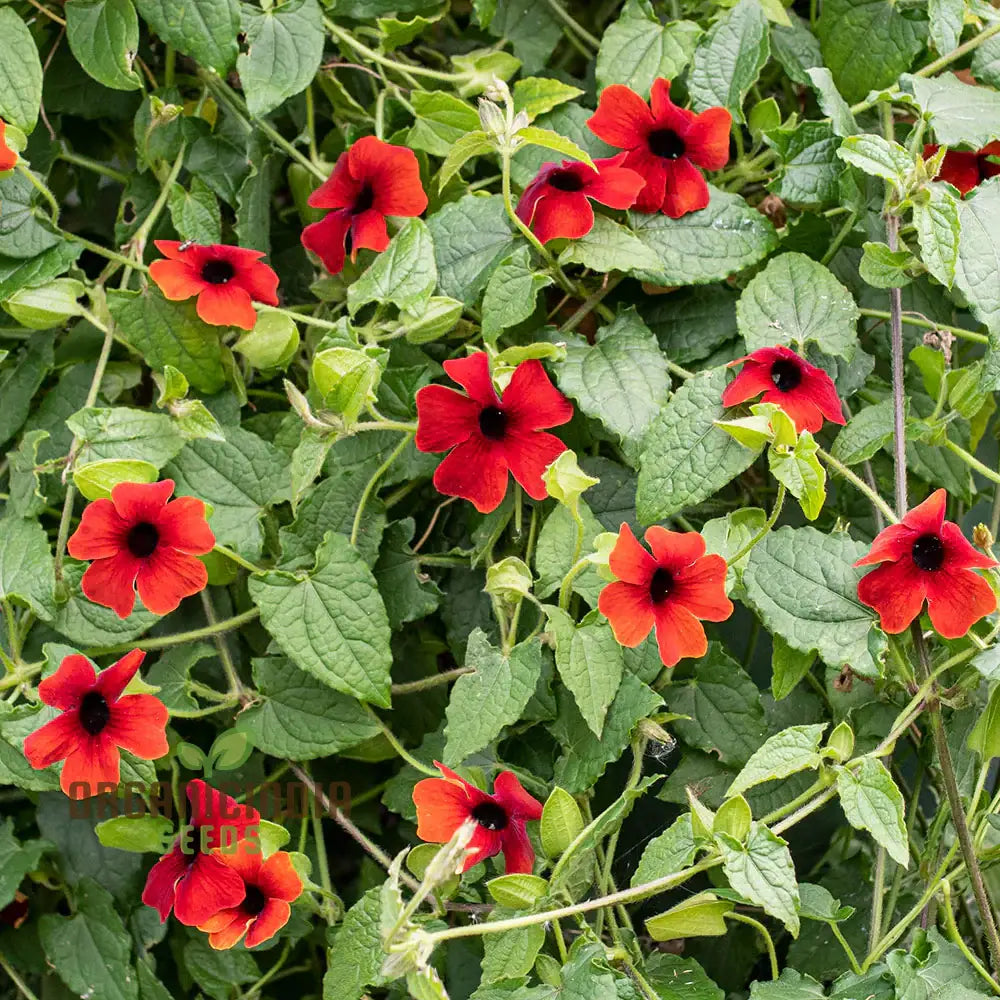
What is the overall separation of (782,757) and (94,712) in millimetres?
436

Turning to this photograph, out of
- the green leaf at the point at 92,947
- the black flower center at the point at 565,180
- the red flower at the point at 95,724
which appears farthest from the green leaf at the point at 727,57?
the green leaf at the point at 92,947

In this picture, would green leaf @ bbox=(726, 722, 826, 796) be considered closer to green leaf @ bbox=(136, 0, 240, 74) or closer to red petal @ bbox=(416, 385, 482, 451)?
red petal @ bbox=(416, 385, 482, 451)

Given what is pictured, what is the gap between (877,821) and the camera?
0.66 m

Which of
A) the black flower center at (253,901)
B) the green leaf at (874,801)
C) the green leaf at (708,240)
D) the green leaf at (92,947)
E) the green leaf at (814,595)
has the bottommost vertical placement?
the green leaf at (92,947)

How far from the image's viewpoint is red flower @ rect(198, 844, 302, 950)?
75 centimetres

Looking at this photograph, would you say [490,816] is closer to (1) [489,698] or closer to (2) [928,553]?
(1) [489,698]

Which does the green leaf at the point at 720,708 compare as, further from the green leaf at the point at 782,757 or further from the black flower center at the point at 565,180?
the black flower center at the point at 565,180

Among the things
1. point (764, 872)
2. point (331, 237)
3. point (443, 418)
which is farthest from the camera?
point (331, 237)

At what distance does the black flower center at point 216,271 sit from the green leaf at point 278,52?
4.2 inches

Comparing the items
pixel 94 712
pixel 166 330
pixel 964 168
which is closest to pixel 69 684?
pixel 94 712

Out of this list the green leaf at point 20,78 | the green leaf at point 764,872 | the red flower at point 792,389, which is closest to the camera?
the green leaf at point 764,872

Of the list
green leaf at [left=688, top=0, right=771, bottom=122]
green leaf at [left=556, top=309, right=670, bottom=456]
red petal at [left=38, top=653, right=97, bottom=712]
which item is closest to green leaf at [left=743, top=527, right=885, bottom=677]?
green leaf at [left=556, top=309, right=670, bottom=456]

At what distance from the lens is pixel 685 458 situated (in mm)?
722

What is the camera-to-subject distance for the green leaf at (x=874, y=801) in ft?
2.14
